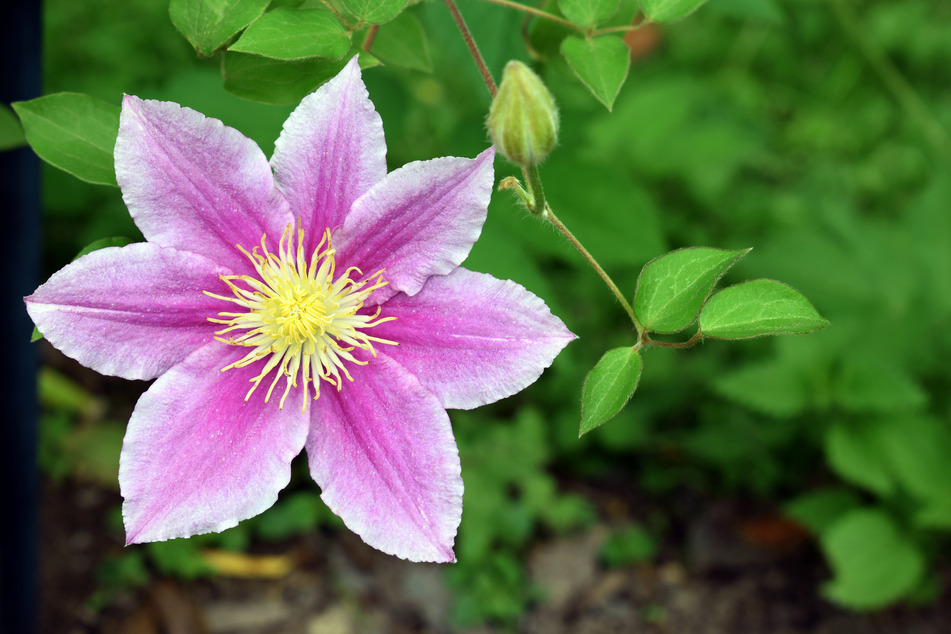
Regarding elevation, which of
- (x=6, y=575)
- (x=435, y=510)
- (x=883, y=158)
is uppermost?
(x=435, y=510)

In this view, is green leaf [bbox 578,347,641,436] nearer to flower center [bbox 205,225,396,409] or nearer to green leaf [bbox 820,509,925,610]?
flower center [bbox 205,225,396,409]

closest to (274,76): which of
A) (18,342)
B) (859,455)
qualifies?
(18,342)

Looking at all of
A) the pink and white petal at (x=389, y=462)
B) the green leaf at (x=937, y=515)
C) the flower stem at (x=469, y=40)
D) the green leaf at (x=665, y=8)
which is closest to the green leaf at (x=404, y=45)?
the flower stem at (x=469, y=40)

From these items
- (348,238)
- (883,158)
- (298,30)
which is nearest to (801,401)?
(883,158)

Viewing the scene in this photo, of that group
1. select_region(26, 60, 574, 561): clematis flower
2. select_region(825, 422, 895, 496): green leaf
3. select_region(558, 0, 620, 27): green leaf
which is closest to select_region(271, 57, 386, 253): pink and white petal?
select_region(26, 60, 574, 561): clematis flower

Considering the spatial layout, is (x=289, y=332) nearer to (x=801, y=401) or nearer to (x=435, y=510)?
(x=435, y=510)

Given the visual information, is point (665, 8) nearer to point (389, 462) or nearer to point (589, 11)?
point (589, 11)
